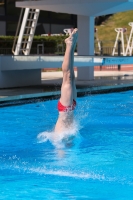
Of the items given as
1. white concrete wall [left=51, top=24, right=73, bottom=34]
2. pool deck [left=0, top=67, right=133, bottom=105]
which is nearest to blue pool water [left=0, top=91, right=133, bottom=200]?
pool deck [left=0, top=67, right=133, bottom=105]

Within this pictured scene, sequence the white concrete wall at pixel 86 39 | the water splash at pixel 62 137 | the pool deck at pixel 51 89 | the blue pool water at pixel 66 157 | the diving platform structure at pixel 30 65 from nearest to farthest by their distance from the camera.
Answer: the blue pool water at pixel 66 157 < the water splash at pixel 62 137 < the pool deck at pixel 51 89 < the diving platform structure at pixel 30 65 < the white concrete wall at pixel 86 39

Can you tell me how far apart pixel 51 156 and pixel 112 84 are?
882 cm

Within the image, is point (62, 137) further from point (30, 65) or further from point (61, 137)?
point (30, 65)

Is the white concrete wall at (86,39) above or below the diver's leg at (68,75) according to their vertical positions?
above

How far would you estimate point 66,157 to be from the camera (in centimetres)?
795

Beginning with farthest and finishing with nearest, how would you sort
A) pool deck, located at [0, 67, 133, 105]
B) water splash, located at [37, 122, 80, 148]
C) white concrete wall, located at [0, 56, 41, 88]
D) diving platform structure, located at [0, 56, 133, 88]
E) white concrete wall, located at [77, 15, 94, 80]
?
white concrete wall, located at [77, 15, 94, 80], white concrete wall, located at [0, 56, 41, 88], diving platform structure, located at [0, 56, 133, 88], pool deck, located at [0, 67, 133, 105], water splash, located at [37, 122, 80, 148]

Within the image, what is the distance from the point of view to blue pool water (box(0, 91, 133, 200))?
6.32 metres

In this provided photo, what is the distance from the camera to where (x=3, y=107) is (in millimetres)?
12516

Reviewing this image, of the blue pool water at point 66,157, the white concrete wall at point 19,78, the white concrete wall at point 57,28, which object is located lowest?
the blue pool water at point 66,157

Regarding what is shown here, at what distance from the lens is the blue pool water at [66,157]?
6.32 m

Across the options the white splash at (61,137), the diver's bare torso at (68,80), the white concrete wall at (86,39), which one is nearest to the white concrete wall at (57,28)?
the white concrete wall at (86,39)

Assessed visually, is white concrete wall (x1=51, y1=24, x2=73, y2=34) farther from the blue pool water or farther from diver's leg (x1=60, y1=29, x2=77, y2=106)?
diver's leg (x1=60, y1=29, x2=77, y2=106)

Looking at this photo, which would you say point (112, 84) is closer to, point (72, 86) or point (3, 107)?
point (3, 107)

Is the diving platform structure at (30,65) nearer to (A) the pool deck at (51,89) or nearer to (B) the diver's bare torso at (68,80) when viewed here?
(A) the pool deck at (51,89)
